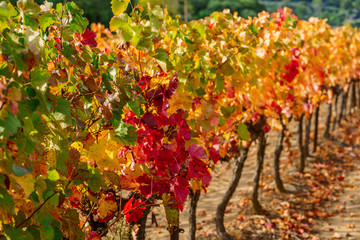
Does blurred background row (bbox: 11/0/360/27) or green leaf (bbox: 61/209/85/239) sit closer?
green leaf (bbox: 61/209/85/239)

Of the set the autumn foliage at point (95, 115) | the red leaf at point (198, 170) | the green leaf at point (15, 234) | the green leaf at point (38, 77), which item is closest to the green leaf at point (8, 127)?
the autumn foliage at point (95, 115)

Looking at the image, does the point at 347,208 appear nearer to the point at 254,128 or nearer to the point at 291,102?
the point at 291,102

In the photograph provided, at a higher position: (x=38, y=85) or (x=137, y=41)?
(x=137, y=41)

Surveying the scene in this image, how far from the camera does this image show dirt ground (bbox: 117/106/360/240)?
524 centimetres

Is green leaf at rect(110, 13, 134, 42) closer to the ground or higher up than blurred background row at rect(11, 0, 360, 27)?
closer to the ground

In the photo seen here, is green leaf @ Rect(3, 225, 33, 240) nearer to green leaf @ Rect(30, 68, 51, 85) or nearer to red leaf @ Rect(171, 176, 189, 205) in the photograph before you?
green leaf @ Rect(30, 68, 51, 85)

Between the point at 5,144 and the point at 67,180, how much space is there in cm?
62

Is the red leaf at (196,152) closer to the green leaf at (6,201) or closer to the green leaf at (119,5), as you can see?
the green leaf at (119,5)

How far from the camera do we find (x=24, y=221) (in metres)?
1.25

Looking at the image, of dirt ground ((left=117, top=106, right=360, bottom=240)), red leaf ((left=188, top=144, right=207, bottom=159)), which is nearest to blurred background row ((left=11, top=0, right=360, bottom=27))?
red leaf ((left=188, top=144, right=207, bottom=159))

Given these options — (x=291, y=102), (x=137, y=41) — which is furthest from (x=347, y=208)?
(x=137, y=41)

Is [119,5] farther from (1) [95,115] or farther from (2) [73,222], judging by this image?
(2) [73,222]

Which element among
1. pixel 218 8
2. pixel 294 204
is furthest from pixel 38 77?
pixel 218 8

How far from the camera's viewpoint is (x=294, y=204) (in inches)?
243
